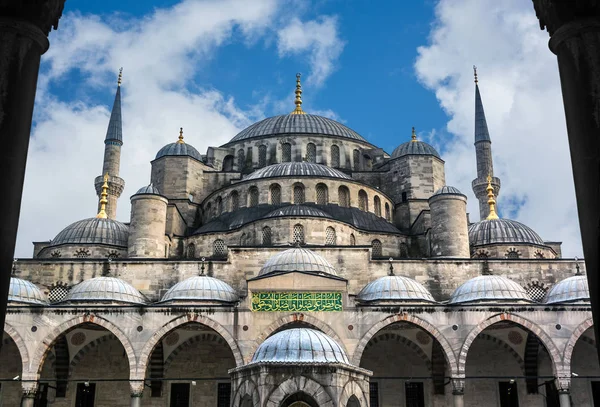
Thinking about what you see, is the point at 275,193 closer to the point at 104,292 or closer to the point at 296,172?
the point at 296,172

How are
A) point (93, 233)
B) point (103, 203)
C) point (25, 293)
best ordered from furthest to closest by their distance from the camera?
point (103, 203) → point (93, 233) → point (25, 293)

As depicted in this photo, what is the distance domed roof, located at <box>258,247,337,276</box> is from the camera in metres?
18.4

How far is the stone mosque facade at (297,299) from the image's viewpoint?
693 inches

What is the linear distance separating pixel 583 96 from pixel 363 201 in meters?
20.8

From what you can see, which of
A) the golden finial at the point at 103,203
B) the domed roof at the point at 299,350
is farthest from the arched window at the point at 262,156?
the domed roof at the point at 299,350

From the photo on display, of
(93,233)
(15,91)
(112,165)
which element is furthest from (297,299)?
(15,91)

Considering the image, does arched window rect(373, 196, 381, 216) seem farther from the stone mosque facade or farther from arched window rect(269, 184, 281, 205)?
arched window rect(269, 184, 281, 205)

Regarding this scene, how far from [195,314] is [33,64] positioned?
1433 centimetres

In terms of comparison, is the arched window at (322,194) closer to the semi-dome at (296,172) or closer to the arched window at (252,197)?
the semi-dome at (296,172)

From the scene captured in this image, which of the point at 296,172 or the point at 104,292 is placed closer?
the point at 104,292

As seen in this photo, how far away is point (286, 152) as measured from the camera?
95.2 ft

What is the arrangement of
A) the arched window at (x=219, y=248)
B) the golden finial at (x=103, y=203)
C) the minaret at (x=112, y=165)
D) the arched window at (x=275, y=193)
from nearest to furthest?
the arched window at (x=219, y=248) → the arched window at (x=275, y=193) → the golden finial at (x=103, y=203) → the minaret at (x=112, y=165)

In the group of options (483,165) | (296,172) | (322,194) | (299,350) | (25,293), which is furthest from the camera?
(483,165)

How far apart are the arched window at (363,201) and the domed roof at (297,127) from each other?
18.7 feet
